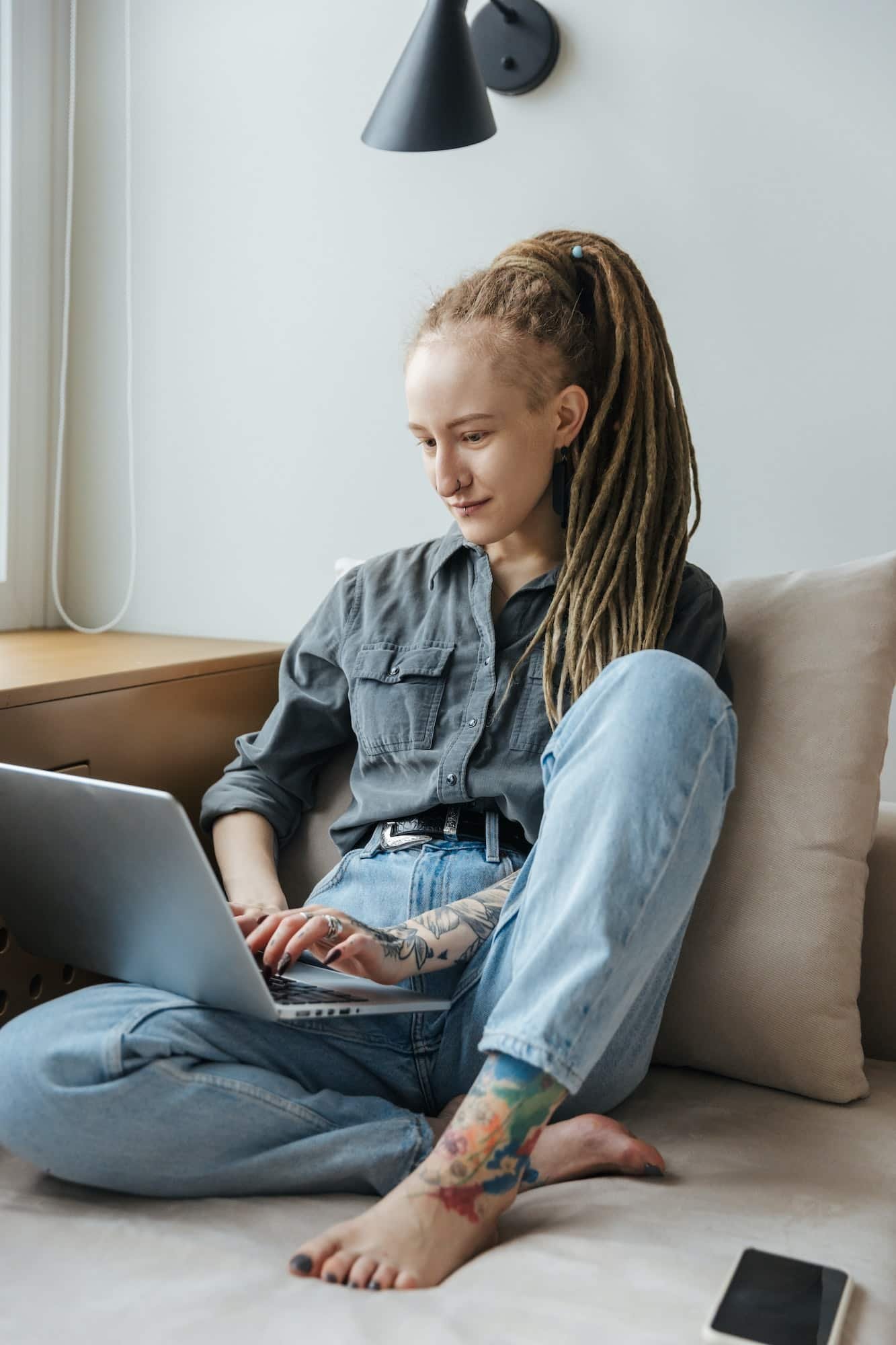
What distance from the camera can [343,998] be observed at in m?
0.94

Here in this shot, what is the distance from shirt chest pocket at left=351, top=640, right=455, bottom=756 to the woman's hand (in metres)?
0.26

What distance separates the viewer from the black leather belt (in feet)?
3.84

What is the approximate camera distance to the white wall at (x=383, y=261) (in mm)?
1421

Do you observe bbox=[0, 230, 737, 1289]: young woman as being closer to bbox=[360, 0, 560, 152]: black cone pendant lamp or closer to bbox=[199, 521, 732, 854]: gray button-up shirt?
bbox=[199, 521, 732, 854]: gray button-up shirt

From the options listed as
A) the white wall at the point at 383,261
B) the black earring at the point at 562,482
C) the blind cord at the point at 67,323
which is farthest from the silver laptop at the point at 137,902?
the blind cord at the point at 67,323

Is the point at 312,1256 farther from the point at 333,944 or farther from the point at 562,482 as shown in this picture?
the point at 562,482

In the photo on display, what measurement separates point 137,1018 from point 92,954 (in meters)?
0.14

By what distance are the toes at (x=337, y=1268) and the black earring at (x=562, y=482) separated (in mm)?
698

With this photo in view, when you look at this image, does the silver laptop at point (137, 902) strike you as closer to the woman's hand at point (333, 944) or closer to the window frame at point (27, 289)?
the woman's hand at point (333, 944)

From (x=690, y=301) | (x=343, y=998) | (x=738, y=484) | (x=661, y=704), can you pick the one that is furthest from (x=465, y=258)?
(x=343, y=998)

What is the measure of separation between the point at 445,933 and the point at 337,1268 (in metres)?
0.30

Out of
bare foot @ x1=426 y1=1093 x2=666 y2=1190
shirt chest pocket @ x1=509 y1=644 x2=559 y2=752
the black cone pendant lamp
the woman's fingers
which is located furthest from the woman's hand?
the black cone pendant lamp

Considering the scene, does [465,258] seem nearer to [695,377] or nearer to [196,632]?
[695,377]

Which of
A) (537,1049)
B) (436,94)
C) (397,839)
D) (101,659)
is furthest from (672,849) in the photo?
(436,94)
